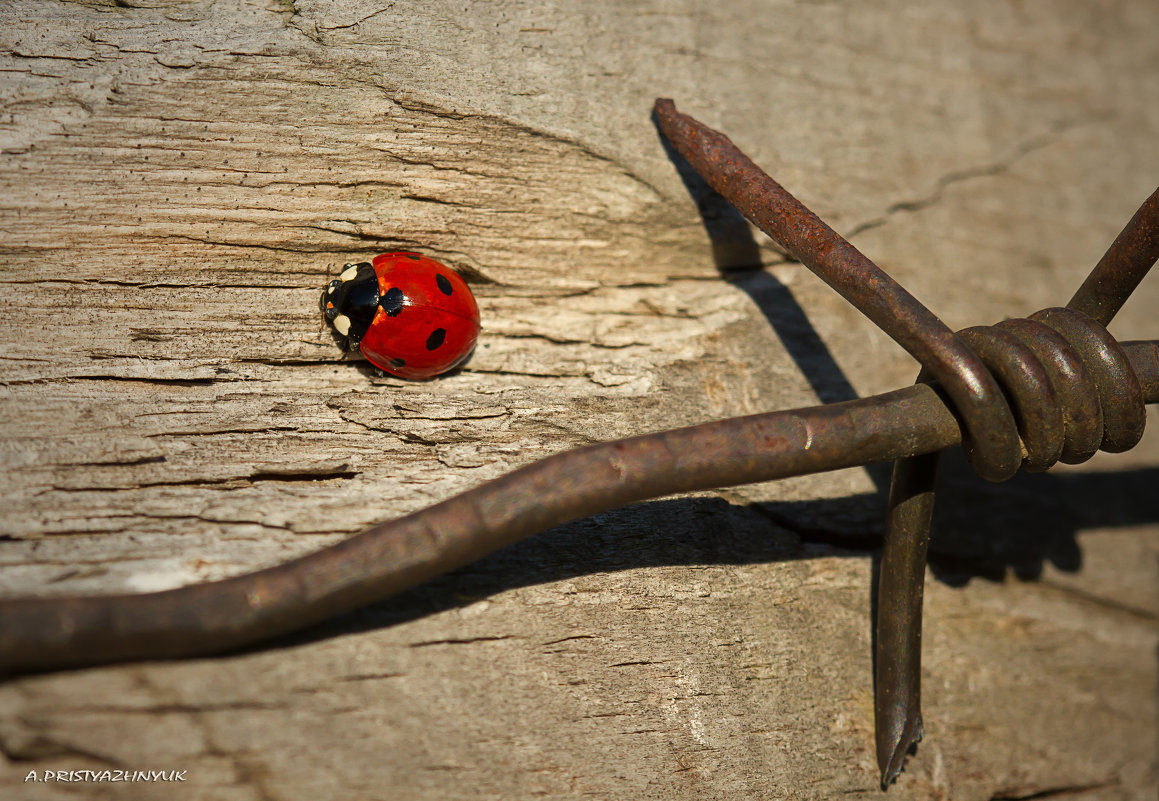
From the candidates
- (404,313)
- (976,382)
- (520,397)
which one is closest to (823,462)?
(976,382)

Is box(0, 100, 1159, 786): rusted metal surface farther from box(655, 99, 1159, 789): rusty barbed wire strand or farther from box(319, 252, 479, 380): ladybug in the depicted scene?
box(319, 252, 479, 380): ladybug

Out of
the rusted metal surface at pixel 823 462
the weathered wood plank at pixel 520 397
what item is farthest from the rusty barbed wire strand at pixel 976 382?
the weathered wood plank at pixel 520 397

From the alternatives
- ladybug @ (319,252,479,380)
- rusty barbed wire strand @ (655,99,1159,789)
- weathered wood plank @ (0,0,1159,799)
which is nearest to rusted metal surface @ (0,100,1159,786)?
rusty barbed wire strand @ (655,99,1159,789)

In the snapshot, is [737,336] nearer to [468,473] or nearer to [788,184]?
[788,184]

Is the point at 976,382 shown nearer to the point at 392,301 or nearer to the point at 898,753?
the point at 898,753

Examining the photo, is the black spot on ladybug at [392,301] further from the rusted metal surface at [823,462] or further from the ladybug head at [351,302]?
the rusted metal surface at [823,462]
